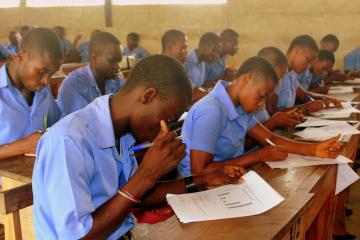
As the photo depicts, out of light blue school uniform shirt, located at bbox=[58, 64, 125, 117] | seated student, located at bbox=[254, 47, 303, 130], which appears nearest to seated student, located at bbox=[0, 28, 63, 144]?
light blue school uniform shirt, located at bbox=[58, 64, 125, 117]

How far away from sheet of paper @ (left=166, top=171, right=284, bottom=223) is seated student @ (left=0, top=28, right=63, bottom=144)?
1.12m

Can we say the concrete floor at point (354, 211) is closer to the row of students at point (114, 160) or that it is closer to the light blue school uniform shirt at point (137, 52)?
the row of students at point (114, 160)

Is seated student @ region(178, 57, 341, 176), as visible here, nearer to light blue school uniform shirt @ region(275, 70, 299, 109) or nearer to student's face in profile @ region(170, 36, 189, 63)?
light blue school uniform shirt @ region(275, 70, 299, 109)

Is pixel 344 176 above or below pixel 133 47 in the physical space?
below

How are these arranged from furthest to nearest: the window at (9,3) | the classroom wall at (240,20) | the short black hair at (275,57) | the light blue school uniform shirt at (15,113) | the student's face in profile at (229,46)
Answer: the window at (9,3) → the classroom wall at (240,20) → the student's face in profile at (229,46) → the short black hair at (275,57) → the light blue school uniform shirt at (15,113)

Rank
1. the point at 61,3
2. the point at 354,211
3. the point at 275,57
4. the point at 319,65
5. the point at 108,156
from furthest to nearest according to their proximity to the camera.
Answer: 1. the point at 61,3
2. the point at 319,65
3. the point at 354,211
4. the point at 275,57
5. the point at 108,156

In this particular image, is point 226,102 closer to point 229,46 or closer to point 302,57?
point 302,57

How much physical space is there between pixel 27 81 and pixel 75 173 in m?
1.31

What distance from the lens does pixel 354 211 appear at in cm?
346

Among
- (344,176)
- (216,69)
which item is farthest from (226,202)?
(216,69)

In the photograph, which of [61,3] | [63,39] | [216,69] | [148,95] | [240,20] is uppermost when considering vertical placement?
[61,3]

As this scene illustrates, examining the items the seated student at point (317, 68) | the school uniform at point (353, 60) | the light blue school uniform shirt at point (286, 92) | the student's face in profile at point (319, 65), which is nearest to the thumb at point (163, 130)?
the light blue school uniform shirt at point (286, 92)

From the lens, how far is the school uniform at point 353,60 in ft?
22.1

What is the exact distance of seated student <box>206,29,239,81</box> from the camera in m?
5.69
